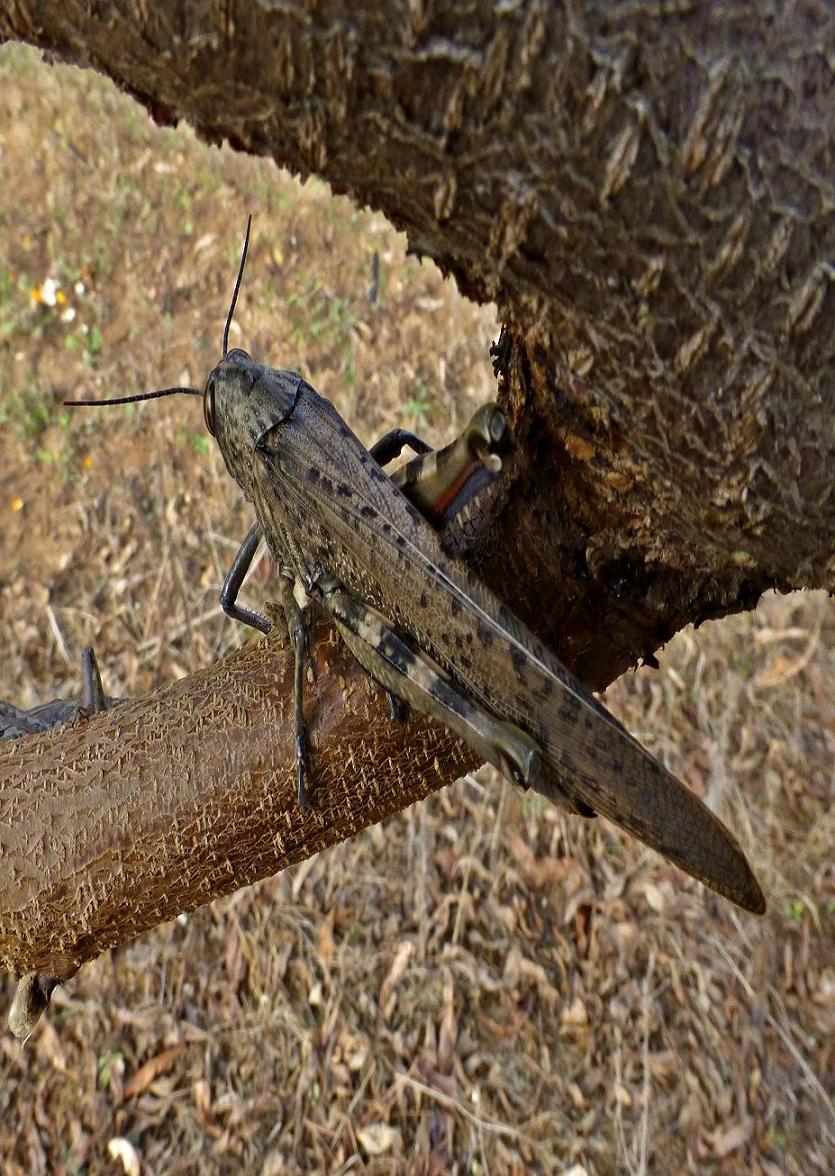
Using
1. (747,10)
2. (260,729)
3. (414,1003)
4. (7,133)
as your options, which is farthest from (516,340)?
(7,133)

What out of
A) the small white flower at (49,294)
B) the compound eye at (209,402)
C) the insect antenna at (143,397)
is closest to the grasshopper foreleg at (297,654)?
the compound eye at (209,402)

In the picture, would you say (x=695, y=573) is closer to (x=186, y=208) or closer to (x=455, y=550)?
(x=455, y=550)

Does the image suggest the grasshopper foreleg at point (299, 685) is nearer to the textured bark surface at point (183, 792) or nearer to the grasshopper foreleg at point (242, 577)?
the textured bark surface at point (183, 792)

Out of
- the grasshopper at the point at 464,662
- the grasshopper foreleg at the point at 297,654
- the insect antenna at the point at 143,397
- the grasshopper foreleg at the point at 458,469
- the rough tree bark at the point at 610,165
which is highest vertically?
the rough tree bark at the point at 610,165

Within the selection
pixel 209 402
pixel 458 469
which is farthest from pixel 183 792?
pixel 209 402

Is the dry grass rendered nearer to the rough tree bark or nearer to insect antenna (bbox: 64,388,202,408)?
insect antenna (bbox: 64,388,202,408)

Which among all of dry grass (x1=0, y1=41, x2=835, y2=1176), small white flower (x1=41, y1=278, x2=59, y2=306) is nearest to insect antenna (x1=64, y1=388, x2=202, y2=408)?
dry grass (x1=0, y1=41, x2=835, y2=1176)
